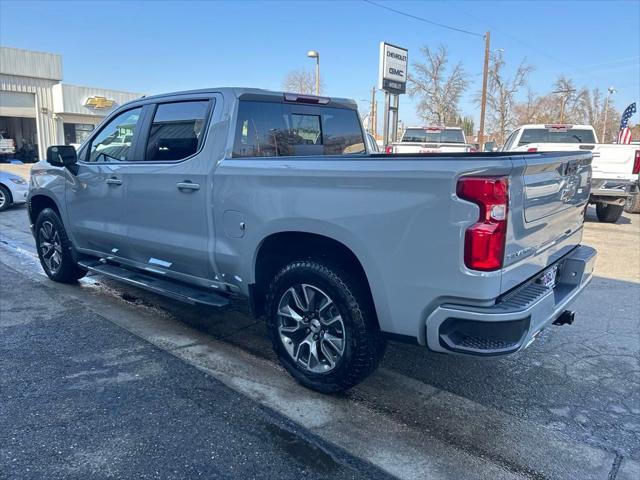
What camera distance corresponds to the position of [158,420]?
3.03 meters

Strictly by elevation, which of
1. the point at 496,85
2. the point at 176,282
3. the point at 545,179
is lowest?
the point at 176,282

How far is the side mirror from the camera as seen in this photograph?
507 centimetres

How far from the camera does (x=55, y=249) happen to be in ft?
19.0

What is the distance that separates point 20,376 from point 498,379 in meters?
3.36

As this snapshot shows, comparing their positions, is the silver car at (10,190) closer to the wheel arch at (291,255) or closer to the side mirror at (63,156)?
the side mirror at (63,156)

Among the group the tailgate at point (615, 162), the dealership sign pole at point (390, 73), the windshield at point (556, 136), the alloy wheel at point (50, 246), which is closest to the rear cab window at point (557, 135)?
the windshield at point (556, 136)

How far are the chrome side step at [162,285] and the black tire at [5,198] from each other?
8418 millimetres

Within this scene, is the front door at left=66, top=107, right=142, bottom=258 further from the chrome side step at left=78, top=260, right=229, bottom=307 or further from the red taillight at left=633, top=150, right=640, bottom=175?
the red taillight at left=633, top=150, right=640, bottom=175

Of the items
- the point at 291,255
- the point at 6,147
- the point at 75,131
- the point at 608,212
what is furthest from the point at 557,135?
the point at 6,147

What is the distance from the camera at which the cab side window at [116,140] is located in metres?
4.60

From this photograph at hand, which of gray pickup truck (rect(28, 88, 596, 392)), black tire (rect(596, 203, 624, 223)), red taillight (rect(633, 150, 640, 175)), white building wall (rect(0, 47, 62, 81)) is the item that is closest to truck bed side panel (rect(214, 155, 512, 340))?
gray pickup truck (rect(28, 88, 596, 392))

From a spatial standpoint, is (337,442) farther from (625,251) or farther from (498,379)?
(625,251)

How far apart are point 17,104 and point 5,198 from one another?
85.1ft

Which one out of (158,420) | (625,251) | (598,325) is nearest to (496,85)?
(625,251)
